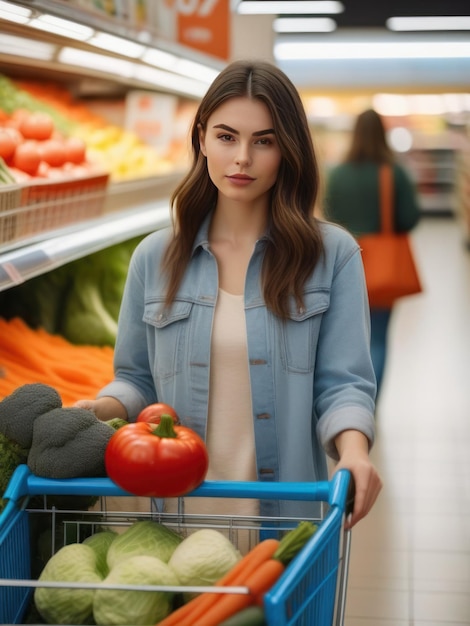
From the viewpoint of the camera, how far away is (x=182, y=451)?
1.55 metres

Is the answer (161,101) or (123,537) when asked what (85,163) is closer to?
(161,101)

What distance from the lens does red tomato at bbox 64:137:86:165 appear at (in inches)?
145

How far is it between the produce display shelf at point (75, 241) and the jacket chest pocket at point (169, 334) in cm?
39

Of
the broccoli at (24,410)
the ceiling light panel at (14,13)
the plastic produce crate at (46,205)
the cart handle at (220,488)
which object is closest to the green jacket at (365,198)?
the plastic produce crate at (46,205)

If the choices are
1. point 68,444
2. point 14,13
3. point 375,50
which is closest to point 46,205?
point 14,13

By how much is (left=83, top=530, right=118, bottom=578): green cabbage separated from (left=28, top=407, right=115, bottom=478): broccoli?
107 millimetres

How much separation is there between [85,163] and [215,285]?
6.37 feet

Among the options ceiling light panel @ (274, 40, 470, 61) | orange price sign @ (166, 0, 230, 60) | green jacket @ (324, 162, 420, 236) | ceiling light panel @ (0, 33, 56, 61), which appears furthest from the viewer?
ceiling light panel @ (274, 40, 470, 61)

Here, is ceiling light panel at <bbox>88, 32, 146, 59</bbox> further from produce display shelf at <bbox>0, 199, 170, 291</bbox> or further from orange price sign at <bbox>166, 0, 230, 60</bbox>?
orange price sign at <bbox>166, 0, 230, 60</bbox>

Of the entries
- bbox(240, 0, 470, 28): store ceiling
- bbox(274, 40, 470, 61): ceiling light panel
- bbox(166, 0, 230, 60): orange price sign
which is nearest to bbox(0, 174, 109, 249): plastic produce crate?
bbox(166, 0, 230, 60): orange price sign

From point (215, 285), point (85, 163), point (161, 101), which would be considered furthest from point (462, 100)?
point (215, 285)

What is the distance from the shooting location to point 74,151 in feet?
12.2

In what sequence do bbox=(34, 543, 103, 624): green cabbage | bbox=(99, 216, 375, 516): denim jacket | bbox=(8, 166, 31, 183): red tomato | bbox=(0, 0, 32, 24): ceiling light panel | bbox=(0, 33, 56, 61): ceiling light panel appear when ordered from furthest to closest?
bbox=(8, 166, 31, 183): red tomato, bbox=(0, 33, 56, 61): ceiling light panel, bbox=(0, 0, 32, 24): ceiling light panel, bbox=(99, 216, 375, 516): denim jacket, bbox=(34, 543, 103, 624): green cabbage

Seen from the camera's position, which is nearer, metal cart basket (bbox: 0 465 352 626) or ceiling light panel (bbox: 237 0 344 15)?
metal cart basket (bbox: 0 465 352 626)
